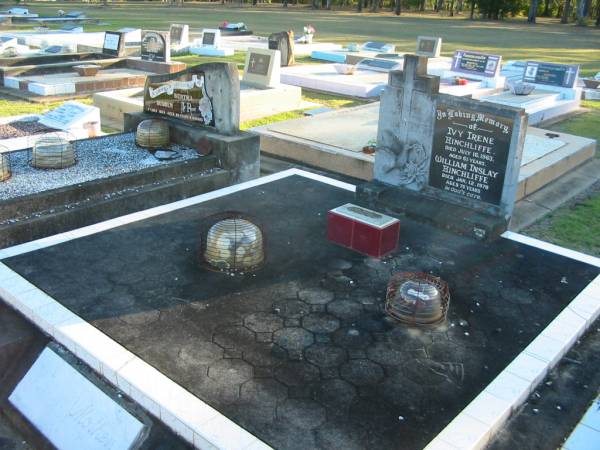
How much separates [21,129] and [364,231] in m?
11.2

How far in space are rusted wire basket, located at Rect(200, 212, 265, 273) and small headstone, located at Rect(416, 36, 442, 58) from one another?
26.8m

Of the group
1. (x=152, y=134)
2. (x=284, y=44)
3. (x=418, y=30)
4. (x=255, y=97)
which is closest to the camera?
(x=152, y=134)

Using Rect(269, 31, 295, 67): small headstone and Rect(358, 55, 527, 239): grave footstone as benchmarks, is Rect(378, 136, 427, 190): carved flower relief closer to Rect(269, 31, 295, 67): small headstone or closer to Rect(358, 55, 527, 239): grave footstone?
Rect(358, 55, 527, 239): grave footstone

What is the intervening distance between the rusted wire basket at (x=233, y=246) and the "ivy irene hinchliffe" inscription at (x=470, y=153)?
3.54 metres

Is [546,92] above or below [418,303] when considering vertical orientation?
above

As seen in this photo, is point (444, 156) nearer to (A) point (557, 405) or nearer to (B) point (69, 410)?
(A) point (557, 405)

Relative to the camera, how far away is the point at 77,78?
23.0 meters

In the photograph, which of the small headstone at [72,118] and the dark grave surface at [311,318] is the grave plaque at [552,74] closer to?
the dark grave surface at [311,318]

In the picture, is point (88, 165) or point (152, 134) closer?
point (88, 165)

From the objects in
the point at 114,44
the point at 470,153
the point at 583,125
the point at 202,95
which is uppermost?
the point at 202,95

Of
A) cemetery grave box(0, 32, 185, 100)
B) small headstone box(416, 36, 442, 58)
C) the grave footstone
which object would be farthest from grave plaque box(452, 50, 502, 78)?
the grave footstone

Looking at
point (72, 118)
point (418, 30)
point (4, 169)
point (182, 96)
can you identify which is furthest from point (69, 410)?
point (418, 30)

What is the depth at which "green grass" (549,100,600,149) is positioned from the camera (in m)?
19.5

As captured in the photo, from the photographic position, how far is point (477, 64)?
1000 inches
